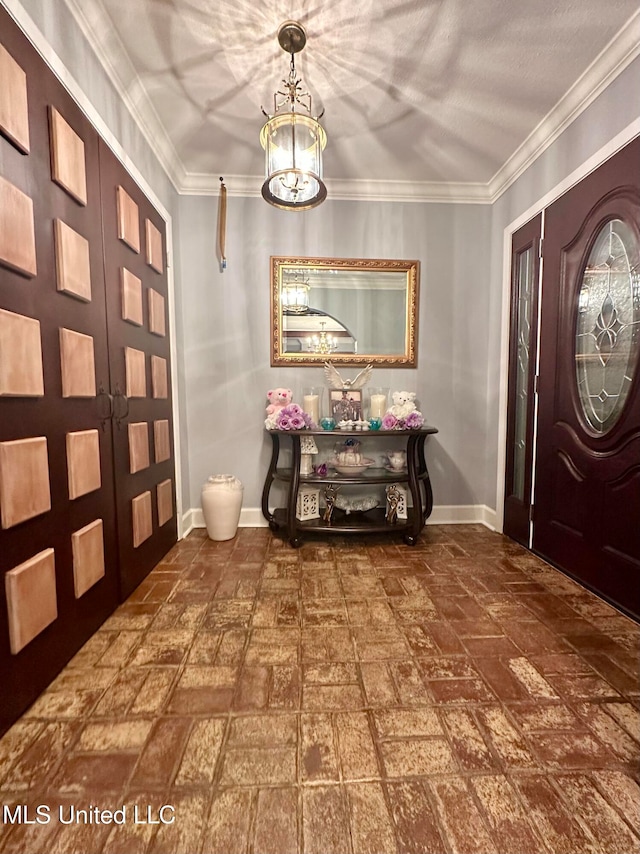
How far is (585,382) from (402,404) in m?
1.04

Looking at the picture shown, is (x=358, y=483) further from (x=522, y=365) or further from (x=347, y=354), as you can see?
(x=522, y=365)

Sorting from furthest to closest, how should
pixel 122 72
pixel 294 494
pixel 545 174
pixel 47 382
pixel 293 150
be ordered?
pixel 294 494 → pixel 545 174 → pixel 122 72 → pixel 293 150 → pixel 47 382

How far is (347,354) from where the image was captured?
2.72 metres

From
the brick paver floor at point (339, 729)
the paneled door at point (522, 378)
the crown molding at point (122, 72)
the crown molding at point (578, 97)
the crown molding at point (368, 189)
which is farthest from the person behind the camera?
the crown molding at point (368, 189)

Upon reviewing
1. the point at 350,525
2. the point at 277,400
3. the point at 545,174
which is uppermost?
the point at 545,174

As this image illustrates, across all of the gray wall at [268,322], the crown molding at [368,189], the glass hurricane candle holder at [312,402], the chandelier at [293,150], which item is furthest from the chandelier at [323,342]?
the chandelier at [293,150]

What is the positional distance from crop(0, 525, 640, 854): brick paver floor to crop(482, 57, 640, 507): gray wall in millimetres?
1350

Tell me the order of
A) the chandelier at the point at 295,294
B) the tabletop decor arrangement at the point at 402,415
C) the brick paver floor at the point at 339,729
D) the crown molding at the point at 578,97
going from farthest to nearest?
the chandelier at the point at 295,294 → the tabletop decor arrangement at the point at 402,415 → the crown molding at the point at 578,97 → the brick paver floor at the point at 339,729

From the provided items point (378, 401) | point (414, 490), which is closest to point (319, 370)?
point (378, 401)

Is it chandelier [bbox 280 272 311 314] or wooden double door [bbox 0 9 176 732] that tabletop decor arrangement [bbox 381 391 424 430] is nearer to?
chandelier [bbox 280 272 311 314]

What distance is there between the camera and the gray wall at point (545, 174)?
1630mm

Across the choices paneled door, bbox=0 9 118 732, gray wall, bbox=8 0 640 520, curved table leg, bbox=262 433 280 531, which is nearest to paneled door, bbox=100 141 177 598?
paneled door, bbox=0 9 118 732

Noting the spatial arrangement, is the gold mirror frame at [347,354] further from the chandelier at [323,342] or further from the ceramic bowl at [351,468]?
the ceramic bowl at [351,468]

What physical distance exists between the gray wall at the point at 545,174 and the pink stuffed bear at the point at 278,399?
61.1 inches
